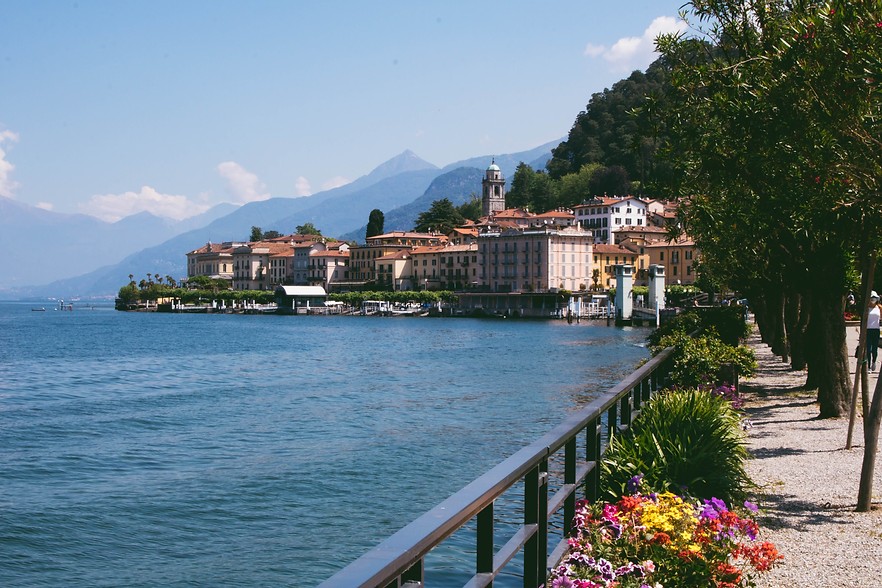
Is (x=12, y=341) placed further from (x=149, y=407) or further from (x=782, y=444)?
(x=782, y=444)

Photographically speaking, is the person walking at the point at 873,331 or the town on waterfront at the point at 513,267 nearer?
the person walking at the point at 873,331

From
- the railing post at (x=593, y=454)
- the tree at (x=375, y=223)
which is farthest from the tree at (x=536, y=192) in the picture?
the railing post at (x=593, y=454)

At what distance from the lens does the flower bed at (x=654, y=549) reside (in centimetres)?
583

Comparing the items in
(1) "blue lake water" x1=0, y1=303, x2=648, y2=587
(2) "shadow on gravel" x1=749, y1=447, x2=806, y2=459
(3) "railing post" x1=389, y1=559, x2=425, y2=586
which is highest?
(3) "railing post" x1=389, y1=559, x2=425, y2=586

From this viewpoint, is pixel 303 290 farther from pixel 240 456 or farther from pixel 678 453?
pixel 678 453

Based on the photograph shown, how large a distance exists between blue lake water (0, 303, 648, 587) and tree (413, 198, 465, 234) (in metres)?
132

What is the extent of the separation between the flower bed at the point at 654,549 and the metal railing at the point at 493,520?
0.19m

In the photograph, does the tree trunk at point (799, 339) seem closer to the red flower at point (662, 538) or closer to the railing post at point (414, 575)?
the red flower at point (662, 538)

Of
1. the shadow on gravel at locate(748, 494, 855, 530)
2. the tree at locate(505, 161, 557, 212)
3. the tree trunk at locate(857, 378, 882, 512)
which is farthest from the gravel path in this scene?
the tree at locate(505, 161, 557, 212)

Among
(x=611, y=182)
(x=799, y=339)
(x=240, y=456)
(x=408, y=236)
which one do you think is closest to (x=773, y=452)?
(x=240, y=456)

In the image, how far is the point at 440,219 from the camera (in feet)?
624

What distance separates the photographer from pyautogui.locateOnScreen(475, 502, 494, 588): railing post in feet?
13.4

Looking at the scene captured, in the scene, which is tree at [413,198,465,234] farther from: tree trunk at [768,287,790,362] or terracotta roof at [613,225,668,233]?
tree trunk at [768,287,790,362]

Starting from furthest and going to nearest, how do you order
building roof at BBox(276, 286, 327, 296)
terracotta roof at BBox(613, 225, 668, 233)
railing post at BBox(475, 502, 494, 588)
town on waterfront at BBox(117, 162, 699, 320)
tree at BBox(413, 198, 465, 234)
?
tree at BBox(413, 198, 465, 234) < building roof at BBox(276, 286, 327, 296) < terracotta roof at BBox(613, 225, 668, 233) < town on waterfront at BBox(117, 162, 699, 320) < railing post at BBox(475, 502, 494, 588)
